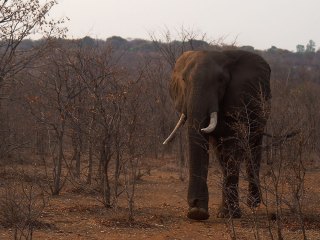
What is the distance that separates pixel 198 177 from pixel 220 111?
1.62 m

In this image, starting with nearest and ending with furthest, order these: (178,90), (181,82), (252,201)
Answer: (252,201) → (181,82) → (178,90)

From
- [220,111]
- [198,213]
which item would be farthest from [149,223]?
[220,111]

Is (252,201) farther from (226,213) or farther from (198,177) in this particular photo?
(226,213)

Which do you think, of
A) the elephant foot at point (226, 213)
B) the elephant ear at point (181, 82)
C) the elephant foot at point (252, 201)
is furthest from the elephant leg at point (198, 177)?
the elephant ear at point (181, 82)

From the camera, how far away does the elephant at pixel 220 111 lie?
9328 millimetres

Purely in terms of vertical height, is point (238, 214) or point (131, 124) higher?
point (131, 124)

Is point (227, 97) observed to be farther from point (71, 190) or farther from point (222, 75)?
point (71, 190)

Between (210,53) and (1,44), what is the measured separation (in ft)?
20.9

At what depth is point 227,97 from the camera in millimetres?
10273

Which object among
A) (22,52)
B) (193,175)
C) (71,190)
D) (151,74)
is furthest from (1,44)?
(151,74)

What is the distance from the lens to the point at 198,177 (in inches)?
366

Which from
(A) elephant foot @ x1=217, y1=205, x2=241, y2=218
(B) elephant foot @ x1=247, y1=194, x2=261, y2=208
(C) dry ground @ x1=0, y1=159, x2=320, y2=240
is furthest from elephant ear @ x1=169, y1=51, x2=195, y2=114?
(B) elephant foot @ x1=247, y1=194, x2=261, y2=208

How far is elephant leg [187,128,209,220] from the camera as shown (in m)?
9.23

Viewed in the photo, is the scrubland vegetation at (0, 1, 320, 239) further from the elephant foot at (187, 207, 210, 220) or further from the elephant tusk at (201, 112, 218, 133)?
the elephant tusk at (201, 112, 218, 133)
